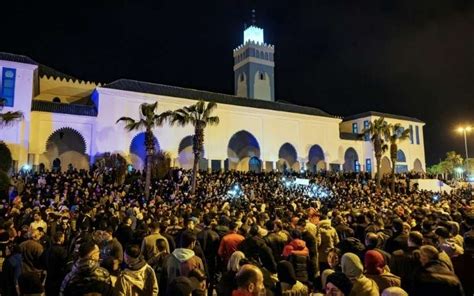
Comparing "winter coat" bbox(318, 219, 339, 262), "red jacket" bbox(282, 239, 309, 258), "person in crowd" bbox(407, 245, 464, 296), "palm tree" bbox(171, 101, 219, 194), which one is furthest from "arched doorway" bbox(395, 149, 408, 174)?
"person in crowd" bbox(407, 245, 464, 296)

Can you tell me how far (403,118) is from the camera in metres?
46.5

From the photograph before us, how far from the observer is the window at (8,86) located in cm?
2408

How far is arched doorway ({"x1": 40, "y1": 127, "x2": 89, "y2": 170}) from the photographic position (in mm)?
27094

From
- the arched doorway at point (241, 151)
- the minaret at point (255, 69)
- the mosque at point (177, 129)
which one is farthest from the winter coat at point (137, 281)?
the minaret at point (255, 69)

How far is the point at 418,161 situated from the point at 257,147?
2303 centimetres

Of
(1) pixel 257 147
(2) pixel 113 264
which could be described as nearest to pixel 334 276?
(2) pixel 113 264

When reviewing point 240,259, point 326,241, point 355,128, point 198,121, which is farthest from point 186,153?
point 240,259

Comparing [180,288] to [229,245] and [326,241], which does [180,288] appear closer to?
[229,245]

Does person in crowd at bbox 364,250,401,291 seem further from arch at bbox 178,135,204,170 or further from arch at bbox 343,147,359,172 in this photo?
arch at bbox 343,147,359,172

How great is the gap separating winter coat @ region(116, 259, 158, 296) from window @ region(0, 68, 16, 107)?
24.1 m

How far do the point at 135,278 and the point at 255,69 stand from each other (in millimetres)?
45103

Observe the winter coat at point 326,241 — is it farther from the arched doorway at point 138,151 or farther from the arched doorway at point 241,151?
the arched doorway at point 241,151

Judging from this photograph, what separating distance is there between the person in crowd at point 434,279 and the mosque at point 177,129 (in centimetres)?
2462

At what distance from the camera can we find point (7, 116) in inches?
864
